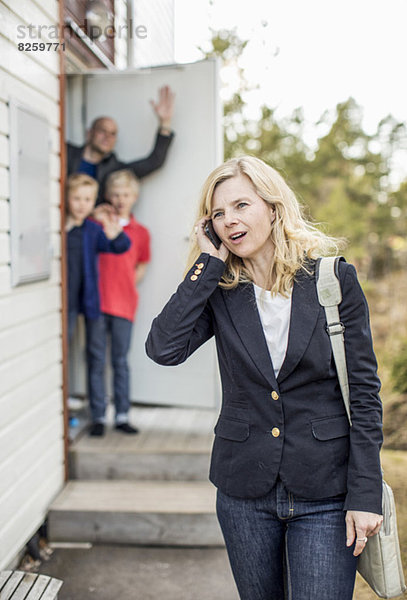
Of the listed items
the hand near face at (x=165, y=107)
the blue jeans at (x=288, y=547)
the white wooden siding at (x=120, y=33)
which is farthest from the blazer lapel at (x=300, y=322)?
the white wooden siding at (x=120, y=33)

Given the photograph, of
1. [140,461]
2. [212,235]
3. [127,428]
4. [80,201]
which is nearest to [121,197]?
[80,201]

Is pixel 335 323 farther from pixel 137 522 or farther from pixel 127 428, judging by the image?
pixel 127 428

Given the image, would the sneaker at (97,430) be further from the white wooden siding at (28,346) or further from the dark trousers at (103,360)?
the white wooden siding at (28,346)

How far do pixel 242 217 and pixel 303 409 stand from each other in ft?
1.81

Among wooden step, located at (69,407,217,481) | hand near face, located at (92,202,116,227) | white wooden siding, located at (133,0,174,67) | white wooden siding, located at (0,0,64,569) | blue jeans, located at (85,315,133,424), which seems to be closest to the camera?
white wooden siding, located at (0,0,64,569)

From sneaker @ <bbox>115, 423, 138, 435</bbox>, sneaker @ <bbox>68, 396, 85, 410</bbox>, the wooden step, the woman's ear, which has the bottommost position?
the wooden step

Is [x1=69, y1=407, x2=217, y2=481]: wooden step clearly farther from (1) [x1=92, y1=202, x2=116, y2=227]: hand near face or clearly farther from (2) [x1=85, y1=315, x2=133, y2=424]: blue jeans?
(1) [x1=92, y1=202, x2=116, y2=227]: hand near face

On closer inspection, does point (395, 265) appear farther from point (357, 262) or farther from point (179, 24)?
point (179, 24)

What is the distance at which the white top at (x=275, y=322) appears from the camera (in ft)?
5.52

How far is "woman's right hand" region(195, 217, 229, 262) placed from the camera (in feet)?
5.87

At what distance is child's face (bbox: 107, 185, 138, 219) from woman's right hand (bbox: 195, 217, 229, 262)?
2.57m

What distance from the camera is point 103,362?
4.33 meters

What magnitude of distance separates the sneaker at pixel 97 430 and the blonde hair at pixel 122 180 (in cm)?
162

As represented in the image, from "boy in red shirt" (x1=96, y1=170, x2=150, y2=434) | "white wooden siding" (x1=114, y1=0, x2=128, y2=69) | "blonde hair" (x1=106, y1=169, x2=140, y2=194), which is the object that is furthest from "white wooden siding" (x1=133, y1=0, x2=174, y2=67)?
"boy in red shirt" (x1=96, y1=170, x2=150, y2=434)
